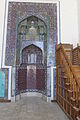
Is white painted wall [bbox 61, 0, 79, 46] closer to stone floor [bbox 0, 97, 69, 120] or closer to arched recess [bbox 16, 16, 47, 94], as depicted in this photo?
arched recess [bbox 16, 16, 47, 94]

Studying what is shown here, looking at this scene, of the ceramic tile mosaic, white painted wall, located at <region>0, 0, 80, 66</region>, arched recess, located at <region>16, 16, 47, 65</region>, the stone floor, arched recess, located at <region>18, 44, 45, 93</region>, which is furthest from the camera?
arched recess, located at <region>18, 44, 45, 93</region>

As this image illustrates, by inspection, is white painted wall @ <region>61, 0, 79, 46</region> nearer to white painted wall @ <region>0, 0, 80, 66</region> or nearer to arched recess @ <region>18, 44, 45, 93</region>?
white painted wall @ <region>0, 0, 80, 66</region>

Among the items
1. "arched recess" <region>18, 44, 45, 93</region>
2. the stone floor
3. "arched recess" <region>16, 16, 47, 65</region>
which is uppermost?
"arched recess" <region>16, 16, 47, 65</region>

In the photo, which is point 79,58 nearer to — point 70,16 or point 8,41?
point 70,16

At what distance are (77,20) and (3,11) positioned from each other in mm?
3045

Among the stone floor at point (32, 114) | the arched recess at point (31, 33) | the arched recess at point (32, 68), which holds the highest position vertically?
the arched recess at point (31, 33)

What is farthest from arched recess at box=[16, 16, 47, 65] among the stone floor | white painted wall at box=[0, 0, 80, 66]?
the stone floor

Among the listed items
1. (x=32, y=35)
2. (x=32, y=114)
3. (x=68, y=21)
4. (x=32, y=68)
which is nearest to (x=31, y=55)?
(x=32, y=68)

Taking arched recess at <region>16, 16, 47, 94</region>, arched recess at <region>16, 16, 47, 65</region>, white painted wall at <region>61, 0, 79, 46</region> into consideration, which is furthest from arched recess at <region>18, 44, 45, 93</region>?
white painted wall at <region>61, 0, 79, 46</region>

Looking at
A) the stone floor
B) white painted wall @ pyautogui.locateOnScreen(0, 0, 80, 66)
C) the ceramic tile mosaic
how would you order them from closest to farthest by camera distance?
the stone floor < the ceramic tile mosaic < white painted wall @ pyautogui.locateOnScreen(0, 0, 80, 66)

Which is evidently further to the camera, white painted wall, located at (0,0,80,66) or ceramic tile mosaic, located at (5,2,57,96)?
white painted wall, located at (0,0,80,66)

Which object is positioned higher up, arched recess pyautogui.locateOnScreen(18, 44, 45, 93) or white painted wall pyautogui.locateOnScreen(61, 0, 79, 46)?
white painted wall pyautogui.locateOnScreen(61, 0, 79, 46)

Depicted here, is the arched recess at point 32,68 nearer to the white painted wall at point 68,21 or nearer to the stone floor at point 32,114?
the white painted wall at point 68,21

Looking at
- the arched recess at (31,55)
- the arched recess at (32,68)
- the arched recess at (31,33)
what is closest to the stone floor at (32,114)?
the arched recess at (31,55)
